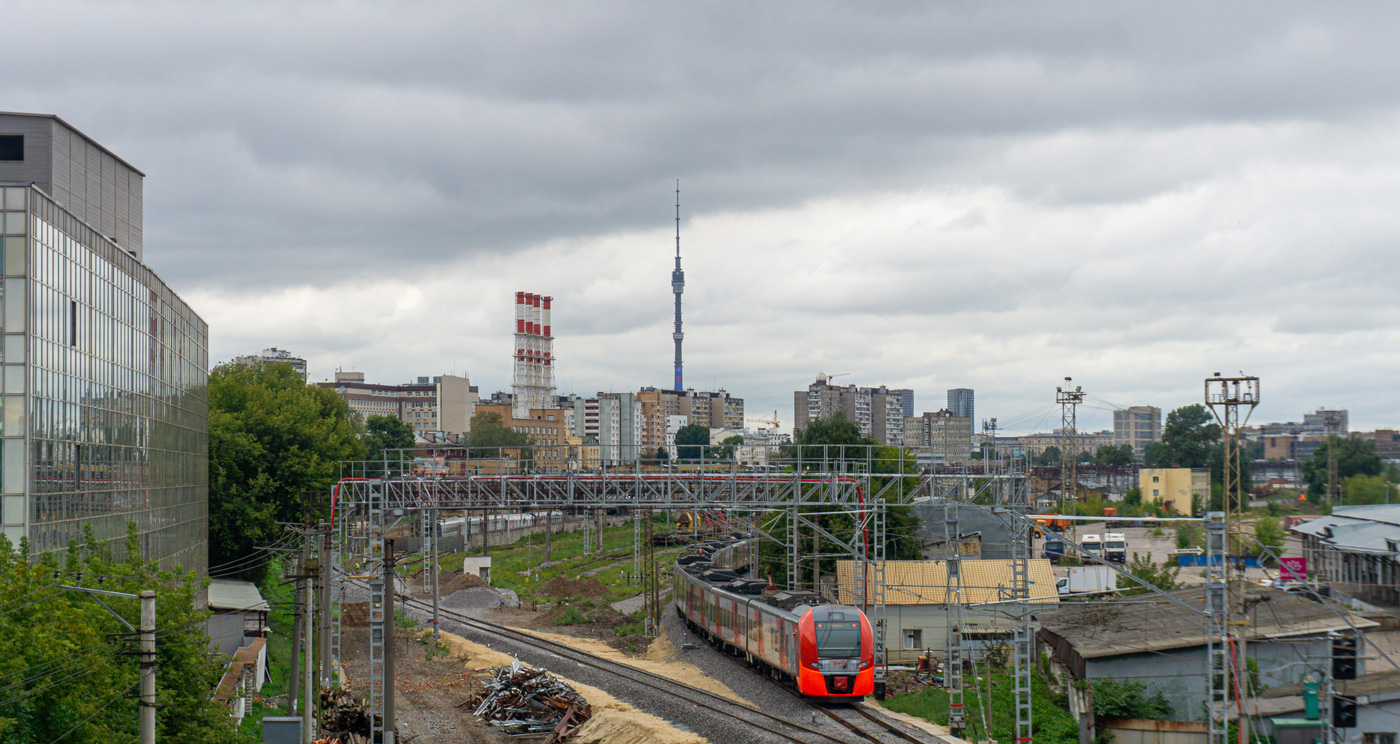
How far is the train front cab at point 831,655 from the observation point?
1141 inches

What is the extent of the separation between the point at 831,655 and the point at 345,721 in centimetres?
1293

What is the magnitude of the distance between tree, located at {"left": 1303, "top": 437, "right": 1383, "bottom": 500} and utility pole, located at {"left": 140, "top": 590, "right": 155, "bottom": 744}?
92700 mm

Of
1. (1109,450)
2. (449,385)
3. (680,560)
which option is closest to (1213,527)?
(680,560)

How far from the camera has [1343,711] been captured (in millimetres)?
20609

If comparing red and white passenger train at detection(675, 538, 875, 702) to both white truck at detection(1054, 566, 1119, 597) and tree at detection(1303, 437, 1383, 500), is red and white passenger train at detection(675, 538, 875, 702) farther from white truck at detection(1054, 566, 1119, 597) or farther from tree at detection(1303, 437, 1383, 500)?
tree at detection(1303, 437, 1383, 500)

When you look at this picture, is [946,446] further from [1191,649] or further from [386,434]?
[386,434]

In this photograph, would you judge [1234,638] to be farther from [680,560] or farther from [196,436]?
[196,436]

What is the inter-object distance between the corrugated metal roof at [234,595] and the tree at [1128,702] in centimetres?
2863

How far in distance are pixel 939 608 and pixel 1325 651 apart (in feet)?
49.3

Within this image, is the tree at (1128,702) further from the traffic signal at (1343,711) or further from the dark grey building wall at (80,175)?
the dark grey building wall at (80,175)

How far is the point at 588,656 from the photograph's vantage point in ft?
128

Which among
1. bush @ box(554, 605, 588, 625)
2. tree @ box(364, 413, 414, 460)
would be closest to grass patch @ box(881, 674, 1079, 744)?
bush @ box(554, 605, 588, 625)

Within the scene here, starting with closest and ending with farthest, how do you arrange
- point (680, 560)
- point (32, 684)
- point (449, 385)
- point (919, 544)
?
point (32, 684) < point (680, 560) < point (919, 544) < point (449, 385)

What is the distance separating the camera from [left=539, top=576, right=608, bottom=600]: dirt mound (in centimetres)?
5894
